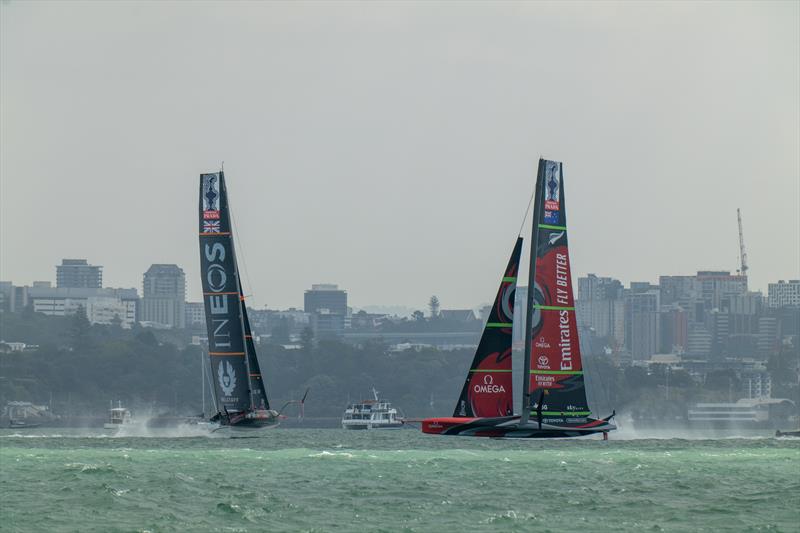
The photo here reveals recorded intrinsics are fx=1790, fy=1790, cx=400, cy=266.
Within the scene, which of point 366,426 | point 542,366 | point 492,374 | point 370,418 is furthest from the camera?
point 370,418

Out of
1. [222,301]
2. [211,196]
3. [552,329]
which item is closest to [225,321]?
[222,301]

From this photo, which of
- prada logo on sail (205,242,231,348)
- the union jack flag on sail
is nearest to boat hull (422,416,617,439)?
the union jack flag on sail

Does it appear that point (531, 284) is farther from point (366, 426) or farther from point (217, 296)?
point (366, 426)

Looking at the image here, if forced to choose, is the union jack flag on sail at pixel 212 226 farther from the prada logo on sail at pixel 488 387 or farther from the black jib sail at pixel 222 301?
the prada logo on sail at pixel 488 387

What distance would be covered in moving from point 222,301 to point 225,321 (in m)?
1.03

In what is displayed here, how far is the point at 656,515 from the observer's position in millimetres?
45969

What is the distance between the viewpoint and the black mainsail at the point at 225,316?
86.6 metres

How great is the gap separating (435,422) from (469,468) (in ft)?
32.9

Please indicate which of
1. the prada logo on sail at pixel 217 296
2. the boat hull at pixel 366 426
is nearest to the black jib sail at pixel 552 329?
the prada logo on sail at pixel 217 296

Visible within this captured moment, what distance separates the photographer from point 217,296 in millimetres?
88312

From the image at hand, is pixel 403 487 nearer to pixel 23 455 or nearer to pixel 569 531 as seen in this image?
pixel 569 531

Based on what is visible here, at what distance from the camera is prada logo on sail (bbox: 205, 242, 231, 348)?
8706 centimetres

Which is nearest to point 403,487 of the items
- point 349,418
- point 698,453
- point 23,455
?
point 23,455

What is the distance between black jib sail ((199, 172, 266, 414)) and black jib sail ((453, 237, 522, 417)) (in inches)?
1282
